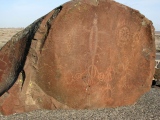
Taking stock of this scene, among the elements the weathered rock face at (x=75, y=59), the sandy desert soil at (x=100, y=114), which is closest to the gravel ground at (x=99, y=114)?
the sandy desert soil at (x=100, y=114)

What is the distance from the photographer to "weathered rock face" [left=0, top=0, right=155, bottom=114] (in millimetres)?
5086

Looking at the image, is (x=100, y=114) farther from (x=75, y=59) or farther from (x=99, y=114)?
(x=75, y=59)

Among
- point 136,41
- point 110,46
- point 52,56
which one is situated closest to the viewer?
point 52,56

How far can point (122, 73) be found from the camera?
5.64 meters

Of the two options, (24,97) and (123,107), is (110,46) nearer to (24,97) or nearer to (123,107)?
(123,107)

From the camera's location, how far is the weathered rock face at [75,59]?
5.09 m

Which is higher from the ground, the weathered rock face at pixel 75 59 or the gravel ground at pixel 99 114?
the weathered rock face at pixel 75 59

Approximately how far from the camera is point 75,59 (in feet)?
16.8

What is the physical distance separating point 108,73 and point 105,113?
0.72 metres

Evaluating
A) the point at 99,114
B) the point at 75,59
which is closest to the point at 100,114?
the point at 99,114

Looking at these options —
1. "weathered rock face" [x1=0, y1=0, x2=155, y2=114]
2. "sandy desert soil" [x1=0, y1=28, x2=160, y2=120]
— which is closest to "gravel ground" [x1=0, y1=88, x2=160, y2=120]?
"sandy desert soil" [x1=0, y1=28, x2=160, y2=120]

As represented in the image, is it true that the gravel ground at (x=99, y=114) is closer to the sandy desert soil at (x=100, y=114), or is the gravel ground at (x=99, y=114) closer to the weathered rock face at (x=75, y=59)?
the sandy desert soil at (x=100, y=114)

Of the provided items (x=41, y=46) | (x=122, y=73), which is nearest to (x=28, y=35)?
(x=41, y=46)

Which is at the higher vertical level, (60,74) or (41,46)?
(41,46)
